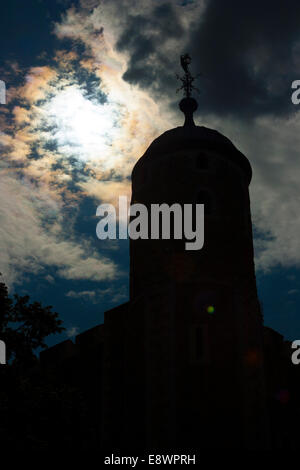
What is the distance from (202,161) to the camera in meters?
20.4

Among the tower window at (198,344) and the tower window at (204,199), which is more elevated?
the tower window at (204,199)

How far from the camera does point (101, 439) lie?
18250 millimetres

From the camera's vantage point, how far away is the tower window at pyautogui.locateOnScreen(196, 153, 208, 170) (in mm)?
20250

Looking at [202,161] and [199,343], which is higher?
[202,161]

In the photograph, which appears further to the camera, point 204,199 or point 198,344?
point 204,199

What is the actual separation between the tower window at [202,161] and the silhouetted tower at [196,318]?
0.04 m

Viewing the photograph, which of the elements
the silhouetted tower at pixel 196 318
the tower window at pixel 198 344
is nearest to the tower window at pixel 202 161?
the silhouetted tower at pixel 196 318

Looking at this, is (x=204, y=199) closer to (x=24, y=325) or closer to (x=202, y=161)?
(x=202, y=161)

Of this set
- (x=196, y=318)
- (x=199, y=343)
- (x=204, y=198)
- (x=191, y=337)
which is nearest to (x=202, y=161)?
(x=204, y=198)

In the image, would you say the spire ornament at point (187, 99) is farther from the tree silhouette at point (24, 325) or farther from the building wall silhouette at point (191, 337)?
the tree silhouette at point (24, 325)

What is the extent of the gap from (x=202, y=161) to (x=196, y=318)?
7.03 meters

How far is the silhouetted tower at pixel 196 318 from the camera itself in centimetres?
1580

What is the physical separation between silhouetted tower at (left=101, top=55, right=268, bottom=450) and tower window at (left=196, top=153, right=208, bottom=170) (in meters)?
0.04

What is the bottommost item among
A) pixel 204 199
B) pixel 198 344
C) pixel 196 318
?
pixel 198 344
